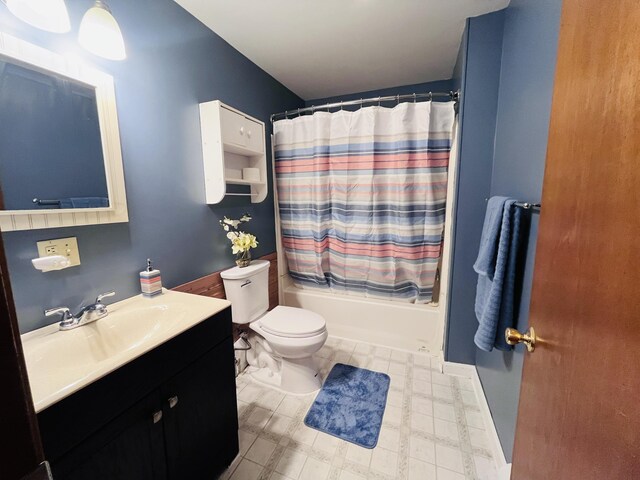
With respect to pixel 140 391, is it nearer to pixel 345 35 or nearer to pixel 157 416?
pixel 157 416

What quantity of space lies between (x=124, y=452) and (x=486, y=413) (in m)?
1.73

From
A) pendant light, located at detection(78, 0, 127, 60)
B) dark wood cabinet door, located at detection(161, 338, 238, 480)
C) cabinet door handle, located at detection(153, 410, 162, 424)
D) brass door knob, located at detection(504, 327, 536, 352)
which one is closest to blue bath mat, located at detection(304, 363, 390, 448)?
dark wood cabinet door, located at detection(161, 338, 238, 480)

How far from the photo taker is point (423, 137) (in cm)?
193

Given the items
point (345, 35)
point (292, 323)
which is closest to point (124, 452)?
point (292, 323)

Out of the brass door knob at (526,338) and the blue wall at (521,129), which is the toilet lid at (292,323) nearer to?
the blue wall at (521,129)

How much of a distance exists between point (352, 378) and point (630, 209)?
1.84 meters

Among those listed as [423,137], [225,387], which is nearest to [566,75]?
[423,137]

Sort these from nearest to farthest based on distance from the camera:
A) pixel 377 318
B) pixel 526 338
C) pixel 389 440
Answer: pixel 526 338 < pixel 389 440 < pixel 377 318

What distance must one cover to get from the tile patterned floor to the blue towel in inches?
24.5

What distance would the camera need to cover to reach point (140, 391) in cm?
83

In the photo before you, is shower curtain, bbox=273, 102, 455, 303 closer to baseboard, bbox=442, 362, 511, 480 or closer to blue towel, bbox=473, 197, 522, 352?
baseboard, bbox=442, 362, 511, 480

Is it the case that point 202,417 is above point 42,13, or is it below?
below

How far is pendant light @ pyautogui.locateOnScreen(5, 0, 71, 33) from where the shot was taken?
832mm

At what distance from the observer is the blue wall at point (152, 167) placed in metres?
0.98
